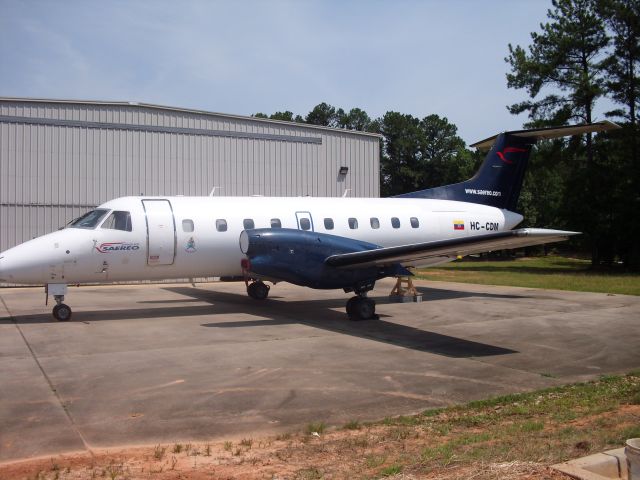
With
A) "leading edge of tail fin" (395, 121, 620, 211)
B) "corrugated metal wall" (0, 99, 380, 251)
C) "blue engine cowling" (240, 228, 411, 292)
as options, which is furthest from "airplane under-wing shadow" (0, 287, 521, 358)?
"corrugated metal wall" (0, 99, 380, 251)

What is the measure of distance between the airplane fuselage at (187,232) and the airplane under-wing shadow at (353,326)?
1.79 m

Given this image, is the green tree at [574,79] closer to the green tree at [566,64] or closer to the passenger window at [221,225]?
the green tree at [566,64]

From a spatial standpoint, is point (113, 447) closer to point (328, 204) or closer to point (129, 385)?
point (129, 385)

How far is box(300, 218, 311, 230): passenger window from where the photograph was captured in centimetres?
1511

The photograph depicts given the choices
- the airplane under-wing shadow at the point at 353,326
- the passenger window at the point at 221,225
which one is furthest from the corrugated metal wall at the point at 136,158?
the passenger window at the point at 221,225

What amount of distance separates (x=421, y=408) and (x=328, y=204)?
9727mm

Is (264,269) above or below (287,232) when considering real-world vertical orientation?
below

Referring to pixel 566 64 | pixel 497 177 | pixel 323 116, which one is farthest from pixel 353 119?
pixel 497 177

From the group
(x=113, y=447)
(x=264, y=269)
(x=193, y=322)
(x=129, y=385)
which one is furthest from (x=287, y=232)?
(x=113, y=447)

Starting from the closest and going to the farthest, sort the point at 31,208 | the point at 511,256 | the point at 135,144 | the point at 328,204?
the point at 328,204 → the point at 31,208 → the point at 135,144 → the point at 511,256

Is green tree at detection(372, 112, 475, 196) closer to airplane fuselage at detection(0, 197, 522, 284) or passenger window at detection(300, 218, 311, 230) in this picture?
airplane fuselage at detection(0, 197, 522, 284)

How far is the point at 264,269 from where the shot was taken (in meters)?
12.8

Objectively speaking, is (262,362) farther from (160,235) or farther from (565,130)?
(565,130)

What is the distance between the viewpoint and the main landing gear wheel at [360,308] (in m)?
13.1
